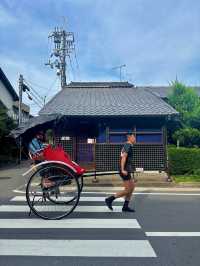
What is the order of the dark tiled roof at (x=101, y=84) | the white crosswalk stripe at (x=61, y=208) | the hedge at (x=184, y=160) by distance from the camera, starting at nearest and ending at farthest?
the white crosswalk stripe at (x=61, y=208) < the hedge at (x=184, y=160) < the dark tiled roof at (x=101, y=84)

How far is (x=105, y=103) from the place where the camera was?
18203 mm

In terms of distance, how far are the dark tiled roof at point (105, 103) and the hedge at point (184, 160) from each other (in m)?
2.67

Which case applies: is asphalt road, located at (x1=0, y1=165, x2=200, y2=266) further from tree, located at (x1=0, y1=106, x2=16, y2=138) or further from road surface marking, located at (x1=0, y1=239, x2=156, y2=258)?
tree, located at (x1=0, y1=106, x2=16, y2=138)

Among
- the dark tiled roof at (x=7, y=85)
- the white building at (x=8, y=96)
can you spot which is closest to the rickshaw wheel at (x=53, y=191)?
the white building at (x=8, y=96)

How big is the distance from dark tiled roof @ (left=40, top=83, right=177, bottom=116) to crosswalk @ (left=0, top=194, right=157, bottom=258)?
9559 mm

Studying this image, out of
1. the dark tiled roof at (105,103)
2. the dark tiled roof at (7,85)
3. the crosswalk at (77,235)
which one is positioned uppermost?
the dark tiled roof at (7,85)

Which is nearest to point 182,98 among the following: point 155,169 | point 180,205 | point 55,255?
point 155,169

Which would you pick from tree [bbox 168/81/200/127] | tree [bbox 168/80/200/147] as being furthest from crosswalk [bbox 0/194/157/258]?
tree [bbox 168/81/200/127]

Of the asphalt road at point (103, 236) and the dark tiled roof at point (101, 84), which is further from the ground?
the dark tiled roof at point (101, 84)

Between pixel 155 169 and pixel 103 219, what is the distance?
9685 millimetres

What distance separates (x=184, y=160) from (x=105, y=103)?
5.83m

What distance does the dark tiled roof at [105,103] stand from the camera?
16.5 m

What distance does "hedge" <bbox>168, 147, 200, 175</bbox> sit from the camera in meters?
14.3

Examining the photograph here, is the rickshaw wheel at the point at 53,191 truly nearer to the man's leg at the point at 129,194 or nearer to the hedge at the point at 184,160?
the man's leg at the point at 129,194
